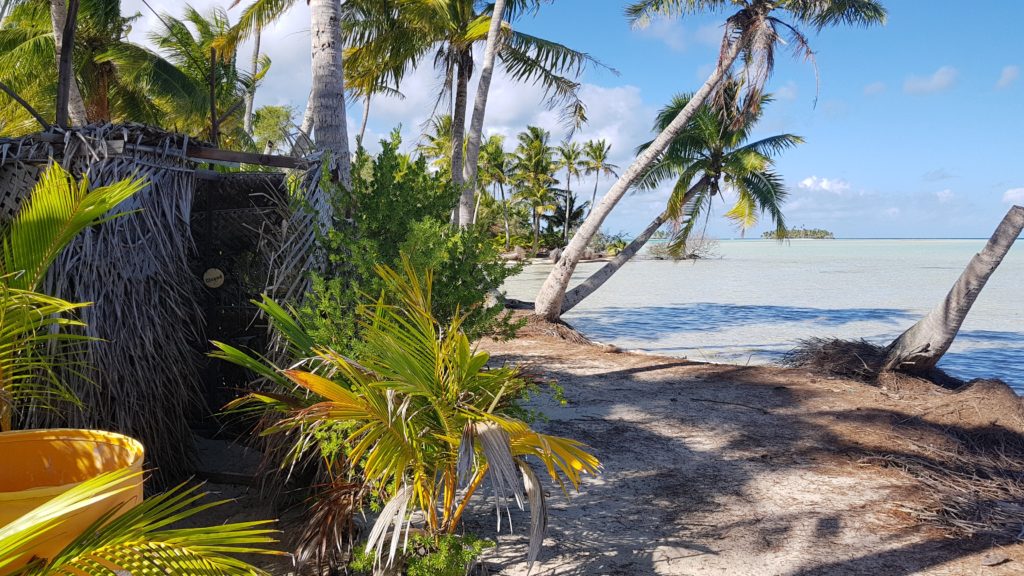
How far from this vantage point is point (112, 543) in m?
1.49

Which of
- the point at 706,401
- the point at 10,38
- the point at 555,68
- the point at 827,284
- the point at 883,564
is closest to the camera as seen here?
the point at 883,564

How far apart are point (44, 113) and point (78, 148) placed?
18506mm

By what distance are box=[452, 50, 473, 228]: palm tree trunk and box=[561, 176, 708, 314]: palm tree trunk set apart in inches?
105

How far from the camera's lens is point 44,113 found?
18.8 m

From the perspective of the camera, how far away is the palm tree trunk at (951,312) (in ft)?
27.5

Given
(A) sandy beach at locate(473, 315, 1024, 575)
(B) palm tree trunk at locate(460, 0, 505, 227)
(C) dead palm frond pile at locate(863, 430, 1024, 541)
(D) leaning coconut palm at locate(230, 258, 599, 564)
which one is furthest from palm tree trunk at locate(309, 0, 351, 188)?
(B) palm tree trunk at locate(460, 0, 505, 227)

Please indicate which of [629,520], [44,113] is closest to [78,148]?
[629,520]

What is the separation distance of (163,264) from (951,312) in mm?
9079

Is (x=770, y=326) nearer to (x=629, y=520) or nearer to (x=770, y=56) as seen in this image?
(x=770, y=56)

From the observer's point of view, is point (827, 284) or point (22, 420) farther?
point (827, 284)

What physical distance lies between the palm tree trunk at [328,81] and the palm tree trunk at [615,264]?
26.4 feet

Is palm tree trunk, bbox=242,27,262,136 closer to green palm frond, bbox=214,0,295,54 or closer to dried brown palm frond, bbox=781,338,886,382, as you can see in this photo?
green palm frond, bbox=214,0,295,54

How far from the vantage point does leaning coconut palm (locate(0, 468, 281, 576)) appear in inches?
52.6

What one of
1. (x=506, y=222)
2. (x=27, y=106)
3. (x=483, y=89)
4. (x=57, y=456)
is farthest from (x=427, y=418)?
(x=506, y=222)
